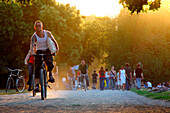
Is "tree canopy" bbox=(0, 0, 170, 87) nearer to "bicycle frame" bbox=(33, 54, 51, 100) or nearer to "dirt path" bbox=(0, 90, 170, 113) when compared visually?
"bicycle frame" bbox=(33, 54, 51, 100)

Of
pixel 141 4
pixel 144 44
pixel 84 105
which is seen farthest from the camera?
pixel 144 44

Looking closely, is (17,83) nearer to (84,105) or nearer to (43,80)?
(43,80)

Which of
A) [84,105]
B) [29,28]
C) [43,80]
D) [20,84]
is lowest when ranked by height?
[84,105]

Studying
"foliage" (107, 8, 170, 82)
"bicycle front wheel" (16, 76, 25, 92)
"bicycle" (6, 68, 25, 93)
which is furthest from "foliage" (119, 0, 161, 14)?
"foliage" (107, 8, 170, 82)

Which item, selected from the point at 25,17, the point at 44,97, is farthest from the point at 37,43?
the point at 25,17

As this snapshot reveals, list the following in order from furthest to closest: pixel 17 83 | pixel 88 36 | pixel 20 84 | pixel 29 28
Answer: pixel 88 36
pixel 29 28
pixel 20 84
pixel 17 83

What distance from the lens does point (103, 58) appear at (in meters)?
46.4

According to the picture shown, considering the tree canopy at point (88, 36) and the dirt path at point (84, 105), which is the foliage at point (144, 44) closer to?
the tree canopy at point (88, 36)

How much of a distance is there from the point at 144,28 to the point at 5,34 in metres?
17.6

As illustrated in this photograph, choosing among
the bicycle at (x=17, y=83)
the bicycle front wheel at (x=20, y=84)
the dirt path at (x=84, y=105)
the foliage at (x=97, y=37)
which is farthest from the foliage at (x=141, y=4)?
the foliage at (x=97, y=37)

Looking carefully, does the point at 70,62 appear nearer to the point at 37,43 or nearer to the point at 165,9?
the point at 165,9

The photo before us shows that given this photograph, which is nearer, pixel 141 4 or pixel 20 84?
pixel 141 4

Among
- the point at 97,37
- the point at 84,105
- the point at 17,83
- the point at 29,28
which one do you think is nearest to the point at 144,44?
the point at 97,37

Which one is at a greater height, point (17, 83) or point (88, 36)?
point (88, 36)
